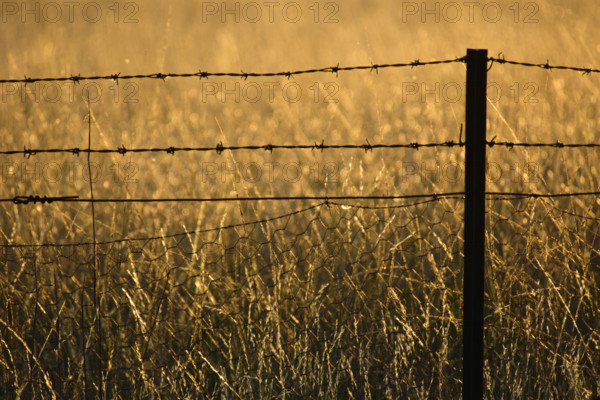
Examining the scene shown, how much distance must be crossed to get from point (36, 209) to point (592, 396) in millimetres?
3488

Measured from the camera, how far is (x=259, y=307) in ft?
10.8

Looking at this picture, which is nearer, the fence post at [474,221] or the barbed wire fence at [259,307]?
the fence post at [474,221]

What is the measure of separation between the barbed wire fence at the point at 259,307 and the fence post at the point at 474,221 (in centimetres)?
13

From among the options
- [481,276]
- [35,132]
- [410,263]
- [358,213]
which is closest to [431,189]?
[358,213]

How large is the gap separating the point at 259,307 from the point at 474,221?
3.96 ft

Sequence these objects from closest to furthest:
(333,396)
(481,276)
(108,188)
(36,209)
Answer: (481,276)
(333,396)
(36,209)
(108,188)

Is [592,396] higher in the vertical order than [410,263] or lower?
lower

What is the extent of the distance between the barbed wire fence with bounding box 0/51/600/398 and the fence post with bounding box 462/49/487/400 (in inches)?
5.2

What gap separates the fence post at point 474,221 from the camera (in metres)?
2.48

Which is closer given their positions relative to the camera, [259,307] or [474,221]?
[474,221]

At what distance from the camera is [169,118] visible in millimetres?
6273

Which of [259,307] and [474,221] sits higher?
[474,221]

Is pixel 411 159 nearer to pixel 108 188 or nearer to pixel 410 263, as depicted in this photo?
pixel 410 263

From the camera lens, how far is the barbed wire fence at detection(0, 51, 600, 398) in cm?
298
